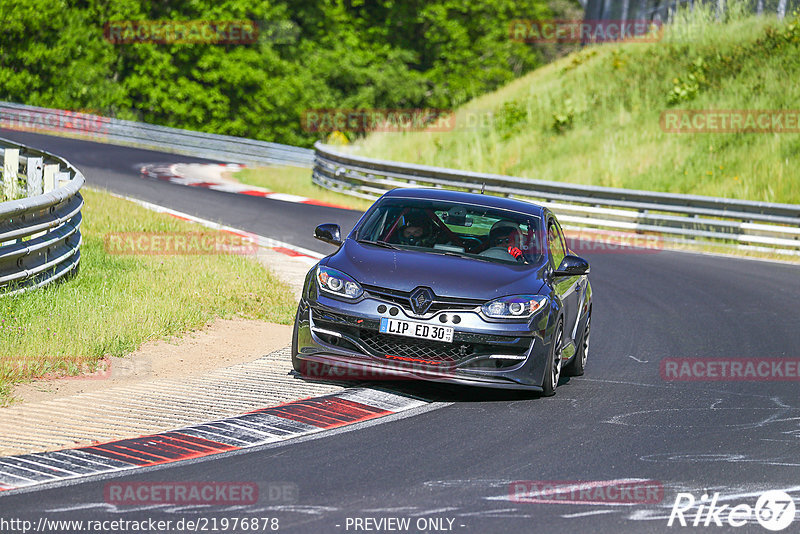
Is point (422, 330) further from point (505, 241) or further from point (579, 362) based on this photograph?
point (579, 362)

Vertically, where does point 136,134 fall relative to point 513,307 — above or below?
below

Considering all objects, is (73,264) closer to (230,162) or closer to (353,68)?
(230,162)

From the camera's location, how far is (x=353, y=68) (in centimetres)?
5744

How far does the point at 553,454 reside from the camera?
22.6 feet

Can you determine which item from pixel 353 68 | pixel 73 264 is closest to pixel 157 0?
pixel 353 68

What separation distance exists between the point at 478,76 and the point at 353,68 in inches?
319

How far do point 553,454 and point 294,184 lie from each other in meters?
23.4

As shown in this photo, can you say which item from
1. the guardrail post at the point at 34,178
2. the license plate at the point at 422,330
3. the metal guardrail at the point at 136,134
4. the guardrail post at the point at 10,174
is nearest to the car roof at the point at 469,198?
the license plate at the point at 422,330

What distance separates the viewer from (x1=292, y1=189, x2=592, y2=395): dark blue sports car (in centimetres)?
796

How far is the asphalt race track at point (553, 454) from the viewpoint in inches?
216

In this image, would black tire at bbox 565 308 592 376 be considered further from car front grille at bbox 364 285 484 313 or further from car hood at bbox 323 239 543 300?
car front grille at bbox 364 285 484 313

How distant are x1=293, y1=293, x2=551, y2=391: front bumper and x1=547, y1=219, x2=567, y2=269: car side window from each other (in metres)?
1.27
